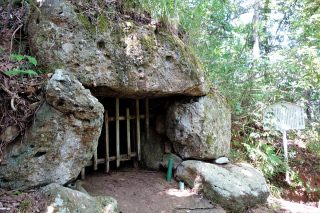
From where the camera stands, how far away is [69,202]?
2064 millimetres

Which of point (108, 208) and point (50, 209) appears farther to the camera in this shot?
point (108, 208)

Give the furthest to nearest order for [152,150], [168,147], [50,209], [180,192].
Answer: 1. [152,150]
2. [168,147]
3. [180,192]
4. [50,209]

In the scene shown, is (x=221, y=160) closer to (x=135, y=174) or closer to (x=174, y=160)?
(x=174, y=160)

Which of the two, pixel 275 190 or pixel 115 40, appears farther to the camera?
pixel 275 190

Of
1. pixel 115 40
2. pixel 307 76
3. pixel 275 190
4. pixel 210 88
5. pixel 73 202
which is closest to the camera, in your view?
pixel 73 202

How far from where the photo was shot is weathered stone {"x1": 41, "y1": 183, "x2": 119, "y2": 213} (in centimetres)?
200

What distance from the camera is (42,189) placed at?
7.13 feet

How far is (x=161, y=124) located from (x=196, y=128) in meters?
0.82

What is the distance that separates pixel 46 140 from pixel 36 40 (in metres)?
1.22

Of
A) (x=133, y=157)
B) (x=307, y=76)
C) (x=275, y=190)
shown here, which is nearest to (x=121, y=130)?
(x=133, y=157)

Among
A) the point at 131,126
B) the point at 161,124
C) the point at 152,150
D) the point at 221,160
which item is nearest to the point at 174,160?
the point at 152,150

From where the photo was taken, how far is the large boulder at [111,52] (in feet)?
8.37

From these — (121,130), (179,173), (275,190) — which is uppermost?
(121,130)

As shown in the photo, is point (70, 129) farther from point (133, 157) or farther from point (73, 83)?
point (133, 157)
